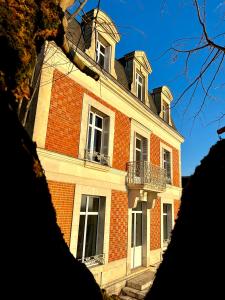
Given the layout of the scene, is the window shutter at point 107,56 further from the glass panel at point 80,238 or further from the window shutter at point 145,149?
the glass panel at point 80,238

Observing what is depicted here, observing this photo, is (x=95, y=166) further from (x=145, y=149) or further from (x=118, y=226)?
(x=145, y=149)

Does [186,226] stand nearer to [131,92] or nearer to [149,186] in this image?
[149,186]

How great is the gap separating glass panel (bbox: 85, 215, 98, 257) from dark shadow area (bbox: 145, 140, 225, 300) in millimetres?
7041

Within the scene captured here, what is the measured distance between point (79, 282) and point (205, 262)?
0.66 m

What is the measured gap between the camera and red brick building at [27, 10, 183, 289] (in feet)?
22.0

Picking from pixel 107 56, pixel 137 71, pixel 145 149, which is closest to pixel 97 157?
pixel 145 149

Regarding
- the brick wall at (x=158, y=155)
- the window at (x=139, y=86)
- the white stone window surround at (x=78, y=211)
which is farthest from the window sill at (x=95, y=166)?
the window at (x=139, y=86)

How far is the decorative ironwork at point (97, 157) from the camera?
8.05 m

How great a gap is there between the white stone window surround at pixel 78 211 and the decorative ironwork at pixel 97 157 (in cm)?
104

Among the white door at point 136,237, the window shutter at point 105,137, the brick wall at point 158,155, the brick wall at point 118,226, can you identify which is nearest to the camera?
the brick wall at point 118,226

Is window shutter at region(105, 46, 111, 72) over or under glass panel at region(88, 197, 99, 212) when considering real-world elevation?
over

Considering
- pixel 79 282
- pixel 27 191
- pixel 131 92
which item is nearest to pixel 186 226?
pixel 79 282

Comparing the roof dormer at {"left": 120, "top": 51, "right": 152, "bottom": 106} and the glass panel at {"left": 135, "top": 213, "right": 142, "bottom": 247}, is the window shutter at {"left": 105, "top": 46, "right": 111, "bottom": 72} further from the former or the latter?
the glass panel at {"left": 135, "top": 213, "right": 142, "bottom": 247}

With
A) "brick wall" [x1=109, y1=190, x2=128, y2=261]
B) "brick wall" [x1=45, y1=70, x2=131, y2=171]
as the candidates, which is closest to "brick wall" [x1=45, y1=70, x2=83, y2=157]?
"brick wall" [x1=45, y1=70, x2=131, y2=171]
